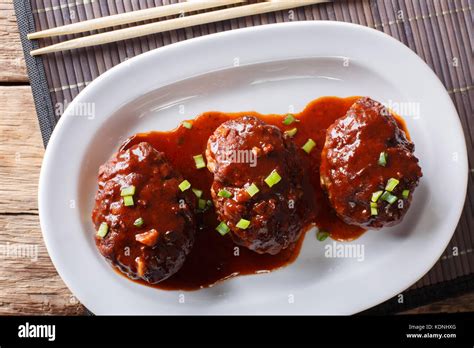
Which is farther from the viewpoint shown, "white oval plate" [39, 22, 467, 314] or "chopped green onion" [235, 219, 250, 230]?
"white oval plate" [39, 22, 467, 314]

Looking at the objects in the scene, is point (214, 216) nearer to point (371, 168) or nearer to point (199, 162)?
point (199, 162)

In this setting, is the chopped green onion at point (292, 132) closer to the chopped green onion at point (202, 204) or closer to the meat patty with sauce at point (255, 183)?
the meat patty with sauce at point (255, 183)

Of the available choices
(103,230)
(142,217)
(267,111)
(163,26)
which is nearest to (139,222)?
(142,217)

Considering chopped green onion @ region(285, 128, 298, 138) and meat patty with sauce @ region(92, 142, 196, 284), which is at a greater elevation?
chopped green onion @ region(285, 128, 298, 138)

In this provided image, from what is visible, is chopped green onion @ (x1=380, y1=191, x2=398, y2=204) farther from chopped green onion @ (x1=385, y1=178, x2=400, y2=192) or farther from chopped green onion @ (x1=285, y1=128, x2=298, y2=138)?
chopped green onion @ (x1=285, y1=128, x2=298, y2=138)

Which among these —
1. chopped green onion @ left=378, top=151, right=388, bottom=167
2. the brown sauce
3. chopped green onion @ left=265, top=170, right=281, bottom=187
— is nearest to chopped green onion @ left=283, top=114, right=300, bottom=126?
the brown sauce

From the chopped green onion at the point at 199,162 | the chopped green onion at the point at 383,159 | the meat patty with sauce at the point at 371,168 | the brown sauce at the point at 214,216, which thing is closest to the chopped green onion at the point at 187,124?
the brown sauce at the point at 214,216

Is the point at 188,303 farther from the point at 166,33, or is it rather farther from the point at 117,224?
the point at 166,33
